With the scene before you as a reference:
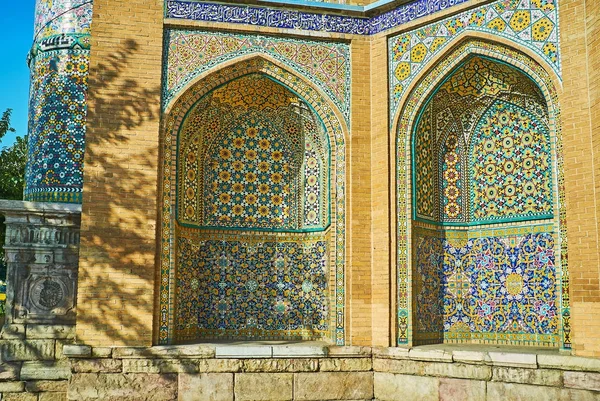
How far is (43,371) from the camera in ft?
24.8

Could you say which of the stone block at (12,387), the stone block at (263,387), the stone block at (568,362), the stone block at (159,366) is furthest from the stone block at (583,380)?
the stone block at (12,387)

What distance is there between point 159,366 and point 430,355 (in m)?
2.84

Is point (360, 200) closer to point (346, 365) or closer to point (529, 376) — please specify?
point (346, 365)

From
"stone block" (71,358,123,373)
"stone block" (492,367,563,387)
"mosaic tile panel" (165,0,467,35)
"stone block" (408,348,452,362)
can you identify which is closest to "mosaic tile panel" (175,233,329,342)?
"stone block" (71,358,123,373)

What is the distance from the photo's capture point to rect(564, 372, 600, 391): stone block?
605 cm

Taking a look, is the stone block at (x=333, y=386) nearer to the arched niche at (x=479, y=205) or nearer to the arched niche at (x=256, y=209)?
the arched niche at (x=256, y=209)

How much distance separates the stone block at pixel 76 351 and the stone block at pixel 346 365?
247cm

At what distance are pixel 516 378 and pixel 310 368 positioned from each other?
7.09 ft

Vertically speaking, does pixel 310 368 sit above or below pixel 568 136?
below

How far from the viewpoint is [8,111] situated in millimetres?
13562

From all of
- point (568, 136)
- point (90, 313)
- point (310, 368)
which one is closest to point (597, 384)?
point (568, 136)

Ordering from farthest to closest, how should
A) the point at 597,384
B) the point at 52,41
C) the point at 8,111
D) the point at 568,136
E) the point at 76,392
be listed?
the point at 8,111 < the point at 52,41 < the point at 76,392 < the point at 568,136 < the point at 597,384

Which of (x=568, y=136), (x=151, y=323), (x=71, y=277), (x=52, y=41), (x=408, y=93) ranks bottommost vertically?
(x=151, y=323)

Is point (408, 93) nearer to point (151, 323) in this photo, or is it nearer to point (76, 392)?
point (151, 323)
